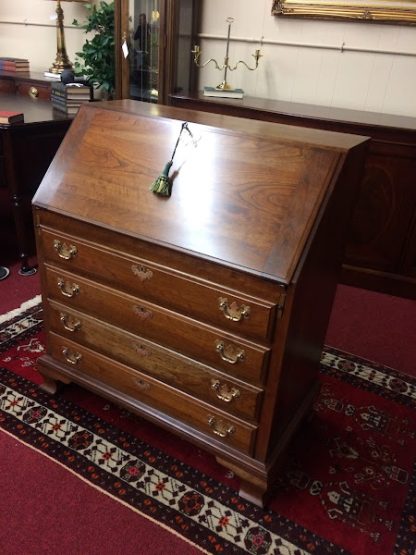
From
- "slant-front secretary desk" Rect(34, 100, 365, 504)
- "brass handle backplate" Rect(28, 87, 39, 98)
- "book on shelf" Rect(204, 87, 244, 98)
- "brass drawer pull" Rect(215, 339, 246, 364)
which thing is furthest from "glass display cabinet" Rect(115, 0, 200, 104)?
"brass drawer pull" Rect(215, 339, 246, 364)

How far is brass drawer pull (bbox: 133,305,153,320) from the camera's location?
1405 mm

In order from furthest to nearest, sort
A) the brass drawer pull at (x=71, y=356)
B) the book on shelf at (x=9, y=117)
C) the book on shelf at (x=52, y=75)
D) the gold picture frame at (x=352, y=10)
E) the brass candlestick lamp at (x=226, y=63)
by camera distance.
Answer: the book on shelf at (x=52, y=75) < the brass candlestick lamp at (x=226, y=63) < the gold picture frame at (x=352, y=10) < the book on shelf at (x=9, y=117) < the brass drawer pull at (x=71, y=356)

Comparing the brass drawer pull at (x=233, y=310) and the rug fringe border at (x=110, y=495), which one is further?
the rug fringe border at (x=110, y=495)

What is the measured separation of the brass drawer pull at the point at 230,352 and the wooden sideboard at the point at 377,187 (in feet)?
4.49

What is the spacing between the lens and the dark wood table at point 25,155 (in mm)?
2422

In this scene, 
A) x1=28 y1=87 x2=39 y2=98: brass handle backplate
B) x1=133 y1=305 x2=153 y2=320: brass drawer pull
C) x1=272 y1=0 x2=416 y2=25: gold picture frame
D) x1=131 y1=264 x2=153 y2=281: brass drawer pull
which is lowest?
x1=133 y1=305 x2=153 y2=320: brass drawer pull

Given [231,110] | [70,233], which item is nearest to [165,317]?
[70,233]

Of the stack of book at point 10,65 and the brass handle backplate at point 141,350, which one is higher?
the stack of book at point 10,65

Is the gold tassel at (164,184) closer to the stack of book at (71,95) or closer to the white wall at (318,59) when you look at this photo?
the stack of book at (71,95)

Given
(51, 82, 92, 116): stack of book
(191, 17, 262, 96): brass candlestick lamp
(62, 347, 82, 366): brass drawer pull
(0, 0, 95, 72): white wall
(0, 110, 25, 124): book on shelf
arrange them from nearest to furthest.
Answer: (62, 347, 82, 366): brass drawer pull → (0, 110, 25, 124): book on shelf → (51, 82, 92, 116): stack of book → (191, 17, 262, 96): brass candlestick lamp → (0, 0, 95, 72): white wall

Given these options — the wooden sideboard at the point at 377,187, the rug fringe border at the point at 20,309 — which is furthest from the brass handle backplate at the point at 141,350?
the wooden sideboard at the point at 377,187

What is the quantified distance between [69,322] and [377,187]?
1.78 meters

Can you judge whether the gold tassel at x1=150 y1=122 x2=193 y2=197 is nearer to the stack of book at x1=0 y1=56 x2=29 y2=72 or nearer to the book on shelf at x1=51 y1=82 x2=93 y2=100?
the book on shelf at x1=51 y1=82 x2=93 y2=100

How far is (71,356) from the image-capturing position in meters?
1.69
